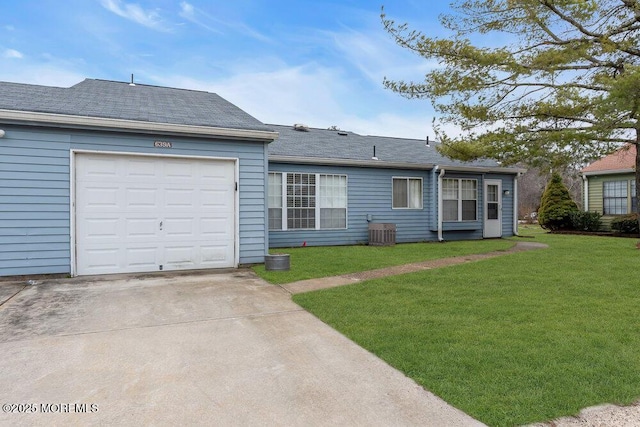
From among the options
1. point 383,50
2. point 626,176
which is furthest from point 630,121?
point 626,176

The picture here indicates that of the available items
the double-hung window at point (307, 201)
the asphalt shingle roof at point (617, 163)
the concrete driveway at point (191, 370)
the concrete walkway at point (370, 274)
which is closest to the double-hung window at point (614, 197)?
the asphalt shingle roof at point (617, 163)

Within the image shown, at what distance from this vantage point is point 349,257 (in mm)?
9055

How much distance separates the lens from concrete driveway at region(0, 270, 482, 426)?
236 cm

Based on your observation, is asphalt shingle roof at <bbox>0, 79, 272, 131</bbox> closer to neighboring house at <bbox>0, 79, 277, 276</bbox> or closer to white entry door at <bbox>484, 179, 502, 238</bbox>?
neighboring house at <bbox>0, 79, 277, 276</bbox>

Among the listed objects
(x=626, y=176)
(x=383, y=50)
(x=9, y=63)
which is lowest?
(x=626, y=176)

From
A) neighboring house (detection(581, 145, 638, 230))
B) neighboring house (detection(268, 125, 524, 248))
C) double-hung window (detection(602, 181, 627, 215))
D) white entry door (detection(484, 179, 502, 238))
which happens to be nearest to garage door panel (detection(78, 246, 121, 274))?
neighboring house (detection(268, 125, 524, 248))

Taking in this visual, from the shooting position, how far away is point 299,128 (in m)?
13.9

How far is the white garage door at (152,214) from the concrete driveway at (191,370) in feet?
6.32

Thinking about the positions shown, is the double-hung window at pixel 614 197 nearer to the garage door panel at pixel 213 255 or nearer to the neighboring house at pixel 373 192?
the neighboring house at pixel 373 192

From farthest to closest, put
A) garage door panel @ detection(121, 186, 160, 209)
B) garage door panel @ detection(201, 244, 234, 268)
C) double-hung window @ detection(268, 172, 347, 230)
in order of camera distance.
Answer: double-hung window @ detection(268, 172, 347, 230), garage door panel @ detection(201, 244, 234, 268), garage door panel @ detection(121, 186, 160, 209)

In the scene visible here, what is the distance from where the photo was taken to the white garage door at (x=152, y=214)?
22.2 feet

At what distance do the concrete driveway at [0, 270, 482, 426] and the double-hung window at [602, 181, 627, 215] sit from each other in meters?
18.6

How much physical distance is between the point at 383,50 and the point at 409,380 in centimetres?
1146

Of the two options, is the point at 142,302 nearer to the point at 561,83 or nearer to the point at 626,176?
the point at 561,83
